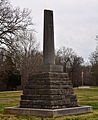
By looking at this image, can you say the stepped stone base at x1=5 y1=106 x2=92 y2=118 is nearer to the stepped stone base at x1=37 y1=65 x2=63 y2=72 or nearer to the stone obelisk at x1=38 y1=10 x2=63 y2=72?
the stepped stone base at x1=37 y1=65 x2=63 y2=72

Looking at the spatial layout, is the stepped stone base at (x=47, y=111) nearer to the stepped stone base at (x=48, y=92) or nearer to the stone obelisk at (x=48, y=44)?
the stepped stone base at (x=48, y=92)

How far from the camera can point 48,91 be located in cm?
1538

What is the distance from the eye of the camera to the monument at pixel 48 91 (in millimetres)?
15172

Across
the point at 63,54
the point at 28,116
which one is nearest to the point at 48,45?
the point at 28,116

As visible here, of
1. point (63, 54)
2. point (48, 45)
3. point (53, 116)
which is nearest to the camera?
point (53, 116)

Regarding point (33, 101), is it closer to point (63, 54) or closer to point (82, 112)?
point (82, 112)

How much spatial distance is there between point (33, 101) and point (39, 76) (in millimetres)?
1402

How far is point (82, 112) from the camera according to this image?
1580 centimetres

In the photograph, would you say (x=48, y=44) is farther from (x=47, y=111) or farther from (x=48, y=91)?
(x=47, y=111)

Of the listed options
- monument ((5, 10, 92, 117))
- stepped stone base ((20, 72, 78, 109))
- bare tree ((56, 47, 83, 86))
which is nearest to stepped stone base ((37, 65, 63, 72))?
monument ((5, 10, 92, 117))

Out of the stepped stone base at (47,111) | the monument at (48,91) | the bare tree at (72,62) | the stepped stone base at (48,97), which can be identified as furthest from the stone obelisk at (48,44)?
the bare tree at (72,62)

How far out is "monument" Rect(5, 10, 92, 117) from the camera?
15172mm

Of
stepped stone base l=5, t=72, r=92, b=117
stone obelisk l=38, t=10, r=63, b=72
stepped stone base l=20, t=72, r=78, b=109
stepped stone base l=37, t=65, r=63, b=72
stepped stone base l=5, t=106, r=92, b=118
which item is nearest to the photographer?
stepped stone base l=5, t=106, r=92, b=118

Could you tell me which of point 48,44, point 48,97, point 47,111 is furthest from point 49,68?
point 47,111
